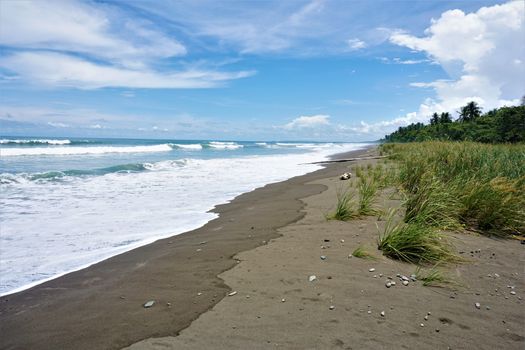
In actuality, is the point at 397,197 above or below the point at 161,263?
above

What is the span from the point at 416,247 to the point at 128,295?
11.8 feet

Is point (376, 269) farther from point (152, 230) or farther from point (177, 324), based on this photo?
point (152, 230)

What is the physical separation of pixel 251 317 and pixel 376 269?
69.6 inches

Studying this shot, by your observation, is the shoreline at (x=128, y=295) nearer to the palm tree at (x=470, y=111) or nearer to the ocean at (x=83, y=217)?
the ocean at (x=83, y=217)

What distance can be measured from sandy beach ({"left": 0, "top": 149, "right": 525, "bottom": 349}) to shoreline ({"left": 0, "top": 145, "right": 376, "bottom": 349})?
16 millimetres

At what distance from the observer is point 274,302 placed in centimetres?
337

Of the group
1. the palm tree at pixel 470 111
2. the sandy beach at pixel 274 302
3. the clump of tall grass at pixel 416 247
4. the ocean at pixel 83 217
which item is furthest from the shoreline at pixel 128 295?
the palm tree at pixel 470 111

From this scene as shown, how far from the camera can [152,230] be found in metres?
6.91

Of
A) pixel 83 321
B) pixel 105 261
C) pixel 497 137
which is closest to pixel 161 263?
pixel 105 261

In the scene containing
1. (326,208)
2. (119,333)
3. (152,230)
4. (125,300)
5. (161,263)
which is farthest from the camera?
(326,208)

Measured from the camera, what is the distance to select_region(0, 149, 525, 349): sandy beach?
2.84 meters

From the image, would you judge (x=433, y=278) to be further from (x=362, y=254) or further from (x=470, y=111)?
(x=470, y=111)

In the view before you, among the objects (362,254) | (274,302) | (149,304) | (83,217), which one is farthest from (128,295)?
(83,217)

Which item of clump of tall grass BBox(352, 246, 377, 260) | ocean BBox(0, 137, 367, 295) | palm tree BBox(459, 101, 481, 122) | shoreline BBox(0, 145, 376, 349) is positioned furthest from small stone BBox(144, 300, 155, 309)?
palm tree BBox(459, 101, 481, 122)
